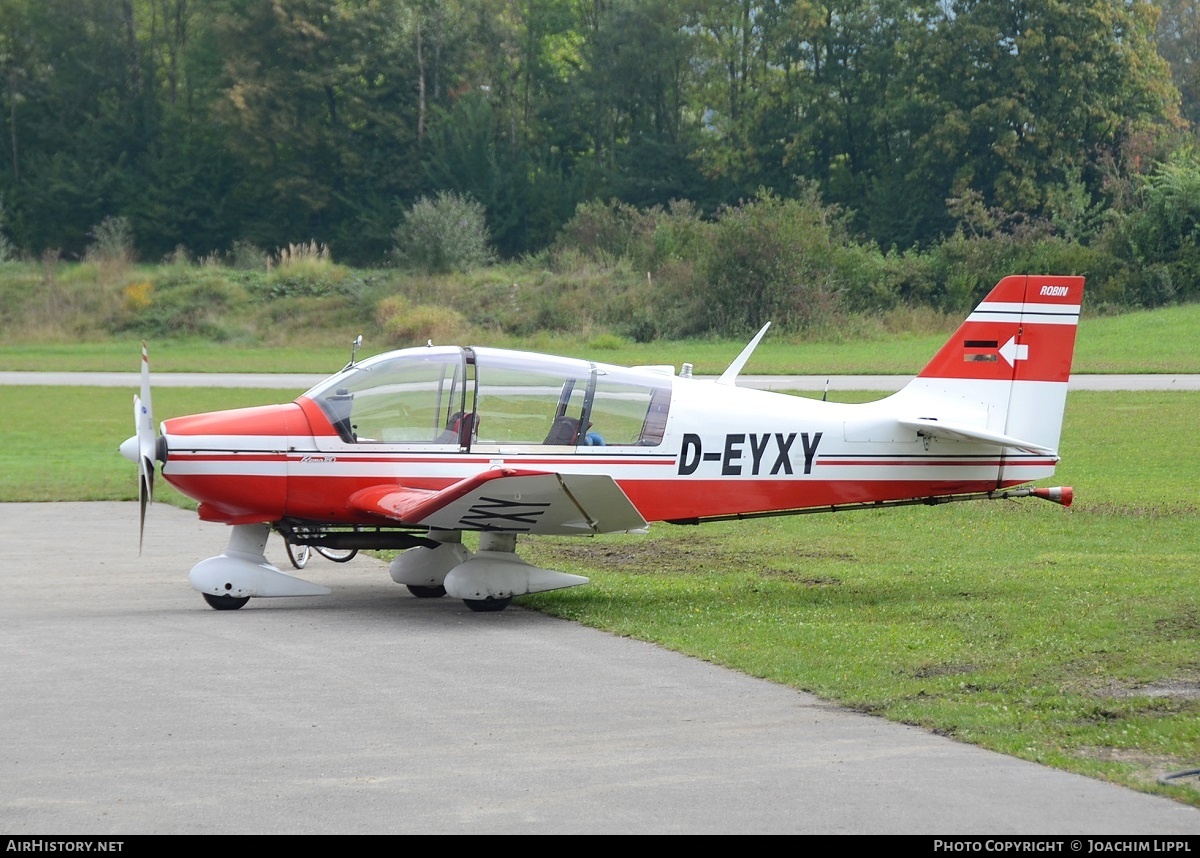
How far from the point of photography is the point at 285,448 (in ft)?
34.2

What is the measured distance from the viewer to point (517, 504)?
9.81 meters

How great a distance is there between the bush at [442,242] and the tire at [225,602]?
41.5 m

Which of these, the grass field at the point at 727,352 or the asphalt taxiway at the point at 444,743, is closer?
the asphalt taxiway at the point at 444,743

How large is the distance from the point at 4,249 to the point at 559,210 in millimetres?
26405

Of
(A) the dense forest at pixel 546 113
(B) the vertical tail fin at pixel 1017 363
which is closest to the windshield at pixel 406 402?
(B) the vertical tail fin at pixel 1017 363

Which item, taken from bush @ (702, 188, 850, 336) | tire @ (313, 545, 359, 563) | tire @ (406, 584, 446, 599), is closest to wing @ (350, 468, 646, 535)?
tire @ (406, 584, 446, 599)

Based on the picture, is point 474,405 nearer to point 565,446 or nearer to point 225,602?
point 565,446

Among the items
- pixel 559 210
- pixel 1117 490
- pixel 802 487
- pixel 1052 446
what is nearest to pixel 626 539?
pixel 802 487

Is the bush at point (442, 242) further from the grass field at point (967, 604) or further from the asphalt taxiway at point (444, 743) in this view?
the asphalt taxiway at point (444, 743)

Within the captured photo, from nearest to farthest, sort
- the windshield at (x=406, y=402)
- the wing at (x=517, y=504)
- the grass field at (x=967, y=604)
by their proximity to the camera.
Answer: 1. the grass field at (x=967, y=604)
2. the wing at (x=517, y=504)
3. the windshield at (x=406, y=402)

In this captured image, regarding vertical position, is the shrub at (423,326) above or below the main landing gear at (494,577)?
below

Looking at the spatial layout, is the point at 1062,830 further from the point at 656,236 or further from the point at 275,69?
the point at 275,69

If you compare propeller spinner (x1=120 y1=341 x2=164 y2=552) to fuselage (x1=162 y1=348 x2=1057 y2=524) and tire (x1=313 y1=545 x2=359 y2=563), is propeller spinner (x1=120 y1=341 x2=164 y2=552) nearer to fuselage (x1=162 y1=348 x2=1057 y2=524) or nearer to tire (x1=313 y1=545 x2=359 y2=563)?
fuselage (x1=162 y1=348 x2=1057 y2=524)

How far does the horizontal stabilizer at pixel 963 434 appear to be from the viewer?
10.7 metres
